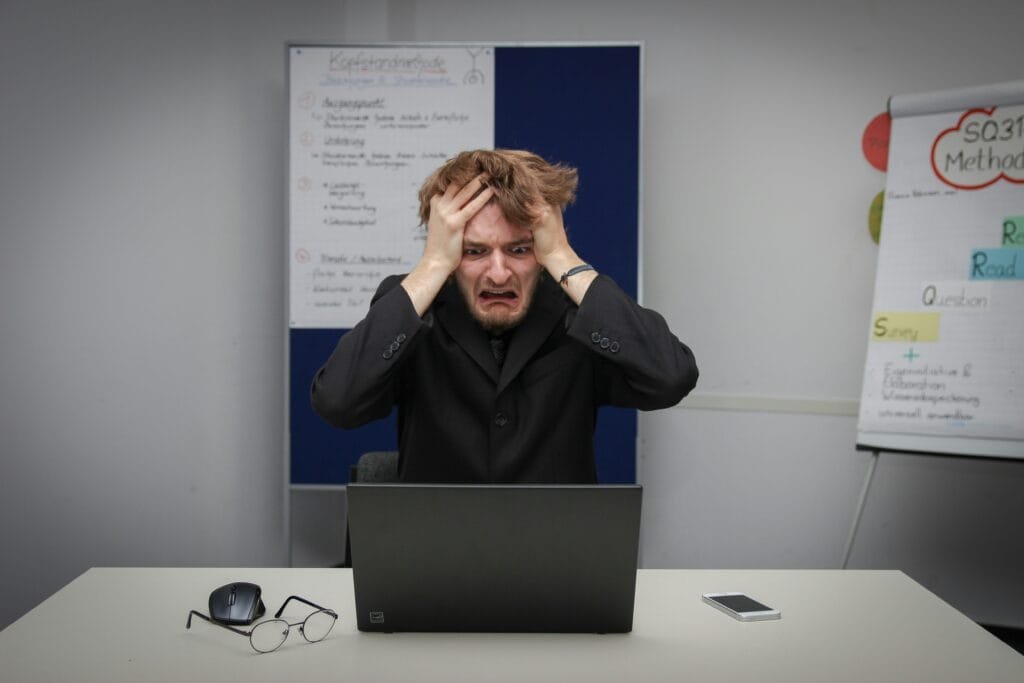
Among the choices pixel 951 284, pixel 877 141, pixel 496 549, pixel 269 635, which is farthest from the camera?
pixel 877 141

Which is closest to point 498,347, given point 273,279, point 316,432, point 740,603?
point 740,603

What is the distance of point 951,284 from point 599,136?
4.12 feet

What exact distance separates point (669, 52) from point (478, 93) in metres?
0.78

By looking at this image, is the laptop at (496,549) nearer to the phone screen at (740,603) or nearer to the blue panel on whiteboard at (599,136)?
the phone screen at (740,603)

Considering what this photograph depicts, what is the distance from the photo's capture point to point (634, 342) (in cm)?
168

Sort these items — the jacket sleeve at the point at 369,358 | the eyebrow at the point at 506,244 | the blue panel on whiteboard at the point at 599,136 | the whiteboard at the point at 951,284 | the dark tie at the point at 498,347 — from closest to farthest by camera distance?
the jacket sleeve at the point at 369,358 → the eyebrow at the point at 506,244 → the dark tie at the point at 498,347 → the whiteboard at the point at 951,284 → the blue panel on whiteboard at the point at 599,136

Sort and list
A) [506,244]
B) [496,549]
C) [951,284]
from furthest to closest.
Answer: [951,284]
[506,244]
[496,549]

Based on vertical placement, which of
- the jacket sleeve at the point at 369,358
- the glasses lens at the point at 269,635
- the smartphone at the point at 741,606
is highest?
the jacket sleeve at the point at 369,358

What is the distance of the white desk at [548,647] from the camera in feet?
3.74

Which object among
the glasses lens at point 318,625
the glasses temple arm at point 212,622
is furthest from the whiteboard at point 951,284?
the glasses temple arm at point 212,622

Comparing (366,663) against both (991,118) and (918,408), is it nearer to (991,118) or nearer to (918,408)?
(918,408)

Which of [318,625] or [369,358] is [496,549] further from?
[369,358]

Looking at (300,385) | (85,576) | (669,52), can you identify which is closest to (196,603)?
(85,576)

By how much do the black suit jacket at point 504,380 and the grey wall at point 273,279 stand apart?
1.44m
